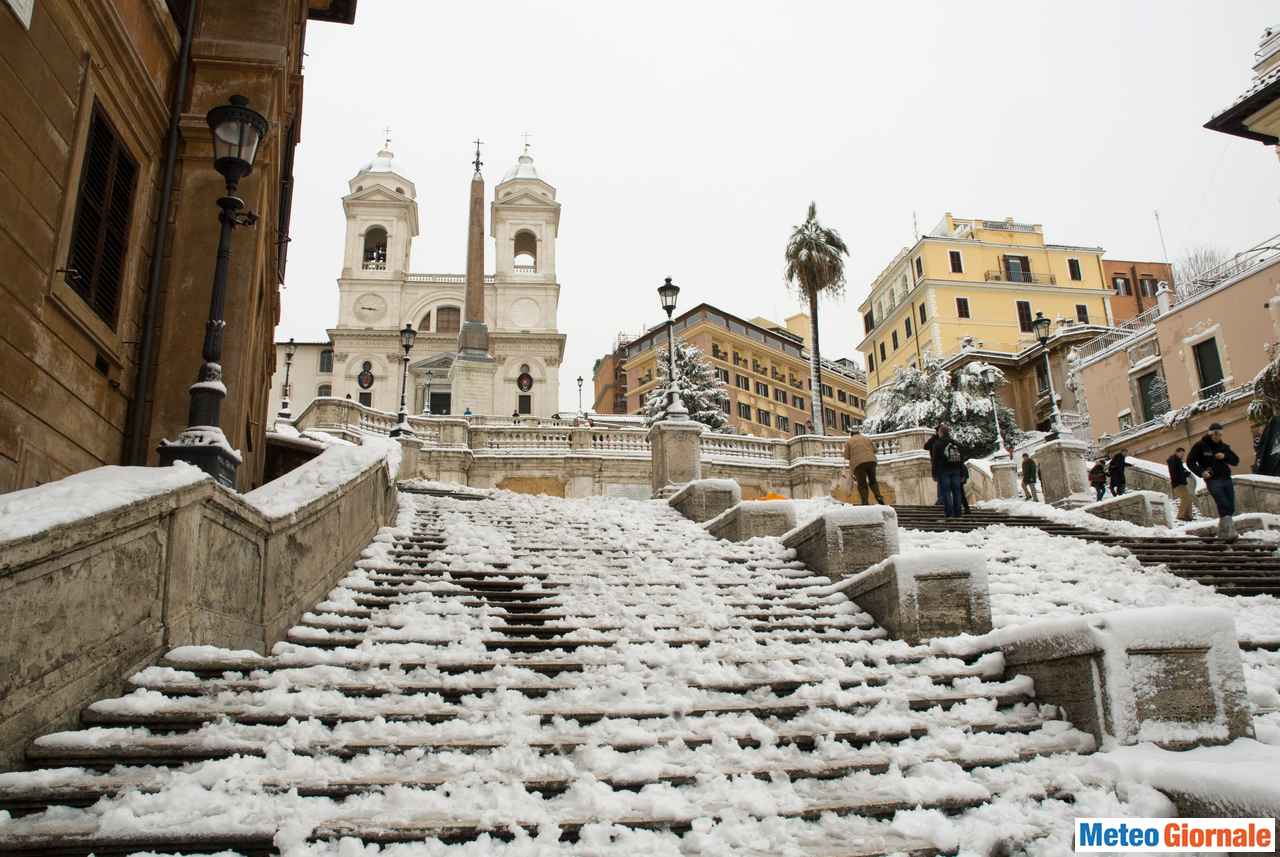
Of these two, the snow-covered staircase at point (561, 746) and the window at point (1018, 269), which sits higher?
the window at point (1018, 269)

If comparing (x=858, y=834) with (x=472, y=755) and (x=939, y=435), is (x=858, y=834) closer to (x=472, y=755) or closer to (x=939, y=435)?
(x=472, y=755)

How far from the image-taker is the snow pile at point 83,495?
416 centimetres

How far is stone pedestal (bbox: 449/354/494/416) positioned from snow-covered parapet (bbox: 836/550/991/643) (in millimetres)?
31420

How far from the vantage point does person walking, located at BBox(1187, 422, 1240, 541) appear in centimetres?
1287

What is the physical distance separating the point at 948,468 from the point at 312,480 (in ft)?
35.2

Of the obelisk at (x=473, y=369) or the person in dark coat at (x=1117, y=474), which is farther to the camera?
the obelisk at (x=473, y=369)

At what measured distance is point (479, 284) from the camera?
162 ft

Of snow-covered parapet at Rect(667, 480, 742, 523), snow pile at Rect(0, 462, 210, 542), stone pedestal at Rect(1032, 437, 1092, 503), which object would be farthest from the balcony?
snow pile at Rect(0, 462, 210, 542)

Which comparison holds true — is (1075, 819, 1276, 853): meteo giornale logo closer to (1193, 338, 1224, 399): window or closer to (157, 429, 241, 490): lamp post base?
(157, 429, 241, 490): lamp post base

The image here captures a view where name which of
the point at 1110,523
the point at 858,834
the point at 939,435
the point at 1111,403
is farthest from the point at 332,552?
the point at 1111,403

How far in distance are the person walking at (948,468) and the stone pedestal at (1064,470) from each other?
17.8ft

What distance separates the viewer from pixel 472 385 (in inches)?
1521

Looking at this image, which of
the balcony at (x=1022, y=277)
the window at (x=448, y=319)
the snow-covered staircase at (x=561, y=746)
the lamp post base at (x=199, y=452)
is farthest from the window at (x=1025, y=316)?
the lamp post base at (x=199, y=452)

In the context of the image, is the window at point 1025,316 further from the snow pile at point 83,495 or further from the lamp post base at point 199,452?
the snow pile at point 83,495
